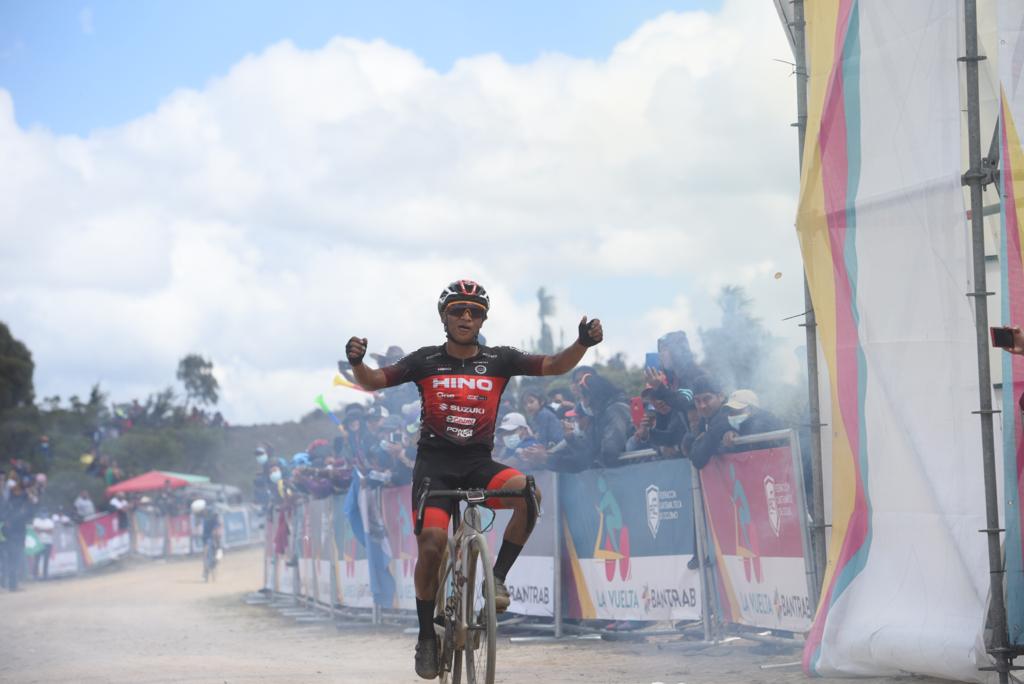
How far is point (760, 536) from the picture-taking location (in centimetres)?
1009

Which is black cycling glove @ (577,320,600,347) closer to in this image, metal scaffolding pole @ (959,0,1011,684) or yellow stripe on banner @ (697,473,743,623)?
metal scaffolding pole @ (959,0,1011,684)

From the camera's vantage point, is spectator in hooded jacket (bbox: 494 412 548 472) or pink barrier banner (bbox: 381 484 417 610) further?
pink barrier banner (bbox: 381 484 417 610)

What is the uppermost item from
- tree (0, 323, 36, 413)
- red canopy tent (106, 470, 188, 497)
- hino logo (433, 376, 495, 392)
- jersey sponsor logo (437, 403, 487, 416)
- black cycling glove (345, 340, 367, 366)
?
tree (0, 323, 36, 413)

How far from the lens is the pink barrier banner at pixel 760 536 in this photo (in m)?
9.70

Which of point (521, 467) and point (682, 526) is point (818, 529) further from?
point (521, 467)

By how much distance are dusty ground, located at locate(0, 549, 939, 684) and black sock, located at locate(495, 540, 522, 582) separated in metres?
2.19

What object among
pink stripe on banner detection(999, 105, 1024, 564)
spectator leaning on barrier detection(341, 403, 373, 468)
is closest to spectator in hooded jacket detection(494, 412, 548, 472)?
spectator leaning on barrier detection(341, 403, 373, 468)

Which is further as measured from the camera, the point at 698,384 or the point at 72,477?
the point at 72,477

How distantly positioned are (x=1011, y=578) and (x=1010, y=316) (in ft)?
4.84

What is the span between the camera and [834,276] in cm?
894

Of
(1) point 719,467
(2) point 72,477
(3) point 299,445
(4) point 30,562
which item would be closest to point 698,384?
(1) point 719,467

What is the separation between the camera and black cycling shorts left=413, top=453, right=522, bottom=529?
7.37 metres

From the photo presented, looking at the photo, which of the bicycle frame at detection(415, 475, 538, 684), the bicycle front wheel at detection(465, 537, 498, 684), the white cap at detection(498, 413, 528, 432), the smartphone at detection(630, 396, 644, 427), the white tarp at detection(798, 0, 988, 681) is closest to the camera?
Result: the bicycle front wheel at detection(465, 537, 498, 684)

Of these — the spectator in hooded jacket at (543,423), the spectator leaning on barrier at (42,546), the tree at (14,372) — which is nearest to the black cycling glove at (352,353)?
the spectator in hooded jacket at (543,423)
